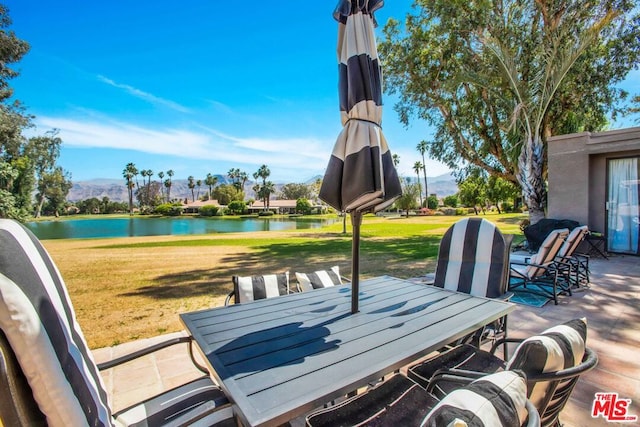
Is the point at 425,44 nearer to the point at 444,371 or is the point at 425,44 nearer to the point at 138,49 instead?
the point at 444,371

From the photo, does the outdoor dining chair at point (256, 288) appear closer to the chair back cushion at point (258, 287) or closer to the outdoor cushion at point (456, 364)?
the chair back cushion at point (258, 287)

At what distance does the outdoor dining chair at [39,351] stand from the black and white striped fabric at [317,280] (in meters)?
1.72

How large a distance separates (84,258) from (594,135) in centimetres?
1515

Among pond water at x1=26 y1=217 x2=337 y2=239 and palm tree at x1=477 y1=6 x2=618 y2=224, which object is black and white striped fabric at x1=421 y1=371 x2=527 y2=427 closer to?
palm tree at x1=477 y1=6 x2=618 y2=224

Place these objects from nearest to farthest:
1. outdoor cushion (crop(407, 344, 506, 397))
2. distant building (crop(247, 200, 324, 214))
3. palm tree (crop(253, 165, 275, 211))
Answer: outdoor cushion (crop(407, 344, 506, 397))
distant building (crop(247, 200, 324, 214))
palm tree (crop(253, 165, 275, 211))

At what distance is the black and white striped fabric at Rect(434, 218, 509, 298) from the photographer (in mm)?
2830

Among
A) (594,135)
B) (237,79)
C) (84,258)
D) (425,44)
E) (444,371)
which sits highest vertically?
(237,79)

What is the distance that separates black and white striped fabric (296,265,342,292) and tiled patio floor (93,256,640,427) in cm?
118

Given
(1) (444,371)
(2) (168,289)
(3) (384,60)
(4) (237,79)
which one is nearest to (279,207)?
(4) (237,79)

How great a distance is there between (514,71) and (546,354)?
10301mm

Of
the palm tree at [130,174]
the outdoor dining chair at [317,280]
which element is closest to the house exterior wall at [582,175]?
the outdoor dining chair at [317,280]

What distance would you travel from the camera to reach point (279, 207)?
72312mm

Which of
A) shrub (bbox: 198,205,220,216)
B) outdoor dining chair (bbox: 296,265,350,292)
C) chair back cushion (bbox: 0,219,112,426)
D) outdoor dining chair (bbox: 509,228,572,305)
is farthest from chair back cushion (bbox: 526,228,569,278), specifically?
shrub (bbox: 198,205,220,216)

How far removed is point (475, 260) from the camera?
2.99 metres
